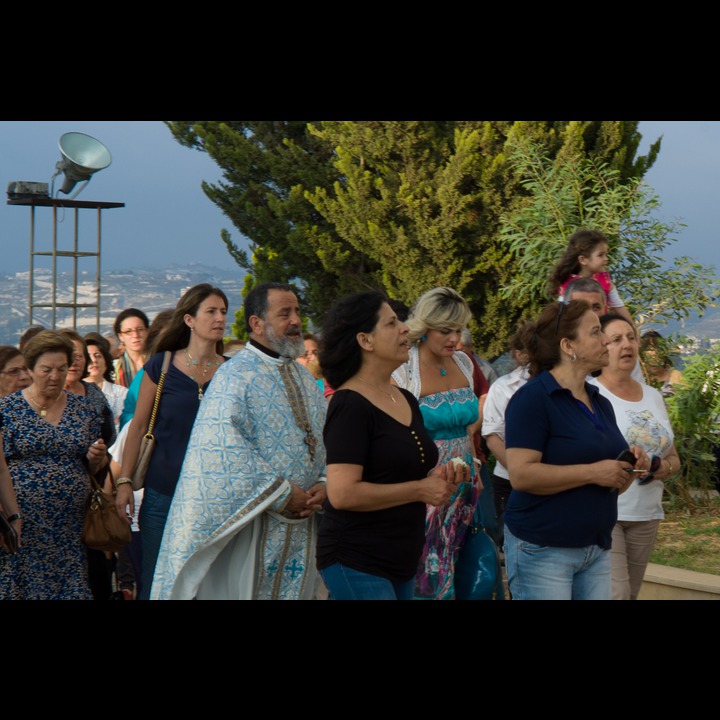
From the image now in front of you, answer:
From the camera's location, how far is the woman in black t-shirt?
3.76 m

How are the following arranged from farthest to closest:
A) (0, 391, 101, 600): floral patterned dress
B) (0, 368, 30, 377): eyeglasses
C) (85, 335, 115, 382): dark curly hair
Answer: (85, 335, 115, 382): dark curly hair
(0, 368, 30, 377): eyeglasses
(0, 391, 101, 600): floral patterned dress

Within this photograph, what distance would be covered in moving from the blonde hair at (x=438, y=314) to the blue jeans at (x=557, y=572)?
1.28 meters

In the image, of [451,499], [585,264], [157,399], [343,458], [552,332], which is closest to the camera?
[343,458]

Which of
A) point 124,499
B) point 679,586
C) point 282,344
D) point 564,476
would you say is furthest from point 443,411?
point 679,586

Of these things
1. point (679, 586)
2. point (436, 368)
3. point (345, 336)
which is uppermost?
point (345, 336)

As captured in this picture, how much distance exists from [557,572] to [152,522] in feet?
7.78

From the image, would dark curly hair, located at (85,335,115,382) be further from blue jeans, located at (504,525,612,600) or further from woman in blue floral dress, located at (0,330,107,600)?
blue jeans, located at (504,525,612,600)

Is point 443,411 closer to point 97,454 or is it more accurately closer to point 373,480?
point 373,480

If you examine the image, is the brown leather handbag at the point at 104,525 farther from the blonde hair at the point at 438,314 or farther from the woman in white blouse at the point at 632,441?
the woman in white blouse at the point at 632,441

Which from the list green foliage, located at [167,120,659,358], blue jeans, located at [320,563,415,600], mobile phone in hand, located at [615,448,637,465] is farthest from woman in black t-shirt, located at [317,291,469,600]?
green foliage, located at [167,120,659,358]

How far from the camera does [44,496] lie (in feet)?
18.4
